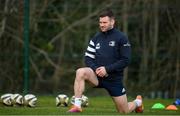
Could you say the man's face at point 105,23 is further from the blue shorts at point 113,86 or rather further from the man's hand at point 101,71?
the blue shorts at point 113,86

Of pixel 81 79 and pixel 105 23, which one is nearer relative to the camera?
pixel 81 79

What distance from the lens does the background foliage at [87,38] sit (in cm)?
1672

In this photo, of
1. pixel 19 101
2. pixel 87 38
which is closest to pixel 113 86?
pixel 19 101

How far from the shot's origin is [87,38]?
56.7ft

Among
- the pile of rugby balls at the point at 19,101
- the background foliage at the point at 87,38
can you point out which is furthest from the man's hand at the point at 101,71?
the background foliage at the point at 87,38

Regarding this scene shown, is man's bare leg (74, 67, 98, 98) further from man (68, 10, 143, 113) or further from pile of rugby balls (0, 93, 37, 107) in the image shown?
pile of rugby balls (0, 93, 37, 107)

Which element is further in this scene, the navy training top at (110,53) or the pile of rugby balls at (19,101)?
the pile of rugby balls at (19,101)

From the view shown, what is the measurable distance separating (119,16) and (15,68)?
9.19 ft

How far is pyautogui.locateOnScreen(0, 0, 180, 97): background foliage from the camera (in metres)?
16.7

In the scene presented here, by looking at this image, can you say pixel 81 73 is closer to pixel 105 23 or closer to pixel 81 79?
pixel 81 79

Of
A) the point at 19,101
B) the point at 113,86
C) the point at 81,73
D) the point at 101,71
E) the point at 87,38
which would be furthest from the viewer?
the point at 87,38

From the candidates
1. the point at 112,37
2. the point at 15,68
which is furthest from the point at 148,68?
the point at 112,37

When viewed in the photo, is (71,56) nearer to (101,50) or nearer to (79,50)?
(79,50)

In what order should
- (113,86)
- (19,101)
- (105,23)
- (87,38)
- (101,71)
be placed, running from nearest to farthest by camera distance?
(101,71) → (105,23) → (113,86) → (19,101) → (87,38)
